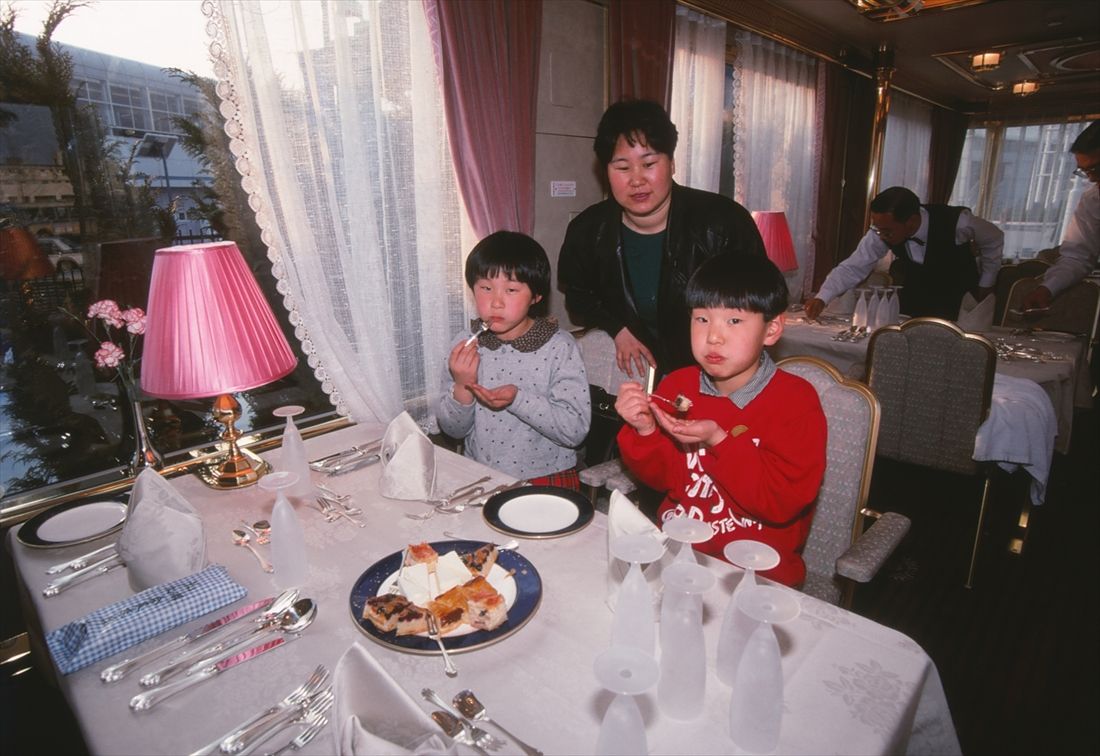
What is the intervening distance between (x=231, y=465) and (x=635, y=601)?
1265mm

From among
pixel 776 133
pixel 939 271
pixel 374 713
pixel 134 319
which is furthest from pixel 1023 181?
pixel 374 713

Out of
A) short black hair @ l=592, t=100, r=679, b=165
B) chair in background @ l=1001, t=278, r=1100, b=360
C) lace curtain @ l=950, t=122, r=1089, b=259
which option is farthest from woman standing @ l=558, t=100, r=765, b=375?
lace curtain @ l=950, t=122, r=1089, b=259

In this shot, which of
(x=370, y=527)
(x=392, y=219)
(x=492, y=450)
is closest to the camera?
(x=370, y=527)

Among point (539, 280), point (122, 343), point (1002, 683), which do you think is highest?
point (539, 280)

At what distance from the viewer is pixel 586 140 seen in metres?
3.32

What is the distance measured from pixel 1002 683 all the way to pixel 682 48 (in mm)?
3843

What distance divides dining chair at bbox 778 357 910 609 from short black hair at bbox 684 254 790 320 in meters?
0.37

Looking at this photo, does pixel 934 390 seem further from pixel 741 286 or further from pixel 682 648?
pixel 682 648

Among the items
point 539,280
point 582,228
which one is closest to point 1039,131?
point 582,228

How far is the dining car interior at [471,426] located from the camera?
2.90 ft

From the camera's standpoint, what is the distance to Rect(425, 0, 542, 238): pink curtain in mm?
2428

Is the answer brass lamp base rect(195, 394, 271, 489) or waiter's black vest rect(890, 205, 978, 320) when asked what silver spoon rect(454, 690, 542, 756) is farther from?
waiter's black vest rect(890, 205, 978, 320)

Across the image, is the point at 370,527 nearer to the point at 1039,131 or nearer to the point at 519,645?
the point at 519,645

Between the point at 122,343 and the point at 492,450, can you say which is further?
the point at 492,450
